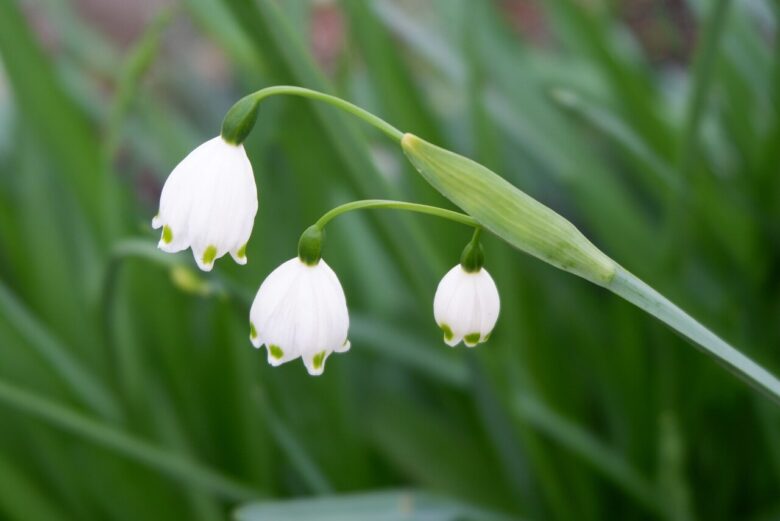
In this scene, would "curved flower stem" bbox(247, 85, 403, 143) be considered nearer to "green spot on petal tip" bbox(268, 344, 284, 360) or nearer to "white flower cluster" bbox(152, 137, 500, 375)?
"white flower cluster" bbox(152, 137, 500, 375)

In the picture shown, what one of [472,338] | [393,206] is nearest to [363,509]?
[472,338]

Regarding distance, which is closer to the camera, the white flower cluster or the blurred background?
the white flower cluster

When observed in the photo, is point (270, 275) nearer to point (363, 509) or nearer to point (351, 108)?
point (351, 108)

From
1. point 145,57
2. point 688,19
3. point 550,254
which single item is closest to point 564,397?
point 145,57

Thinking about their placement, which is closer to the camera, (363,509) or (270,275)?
(270,275)

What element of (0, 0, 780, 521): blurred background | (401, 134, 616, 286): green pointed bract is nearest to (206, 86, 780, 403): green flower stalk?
(401, 134, 616, 286): green pointed bract

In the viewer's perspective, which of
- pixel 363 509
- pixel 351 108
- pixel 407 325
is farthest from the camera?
pixel 407 325

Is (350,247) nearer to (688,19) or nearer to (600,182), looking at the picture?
(600,182)
